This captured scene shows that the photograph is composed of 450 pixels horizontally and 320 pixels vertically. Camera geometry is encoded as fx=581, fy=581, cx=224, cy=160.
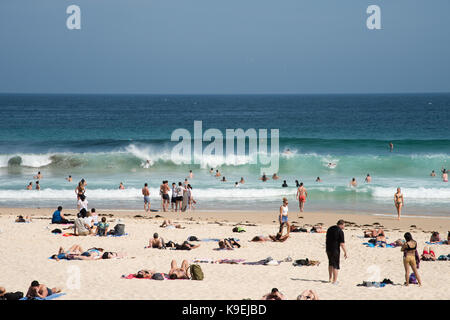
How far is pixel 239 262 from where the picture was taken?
15.0 meters

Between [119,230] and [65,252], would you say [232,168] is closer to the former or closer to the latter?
[119,230]

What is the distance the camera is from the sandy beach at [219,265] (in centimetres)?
1216

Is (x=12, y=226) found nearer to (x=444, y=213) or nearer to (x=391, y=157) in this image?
(x=444, y=213)

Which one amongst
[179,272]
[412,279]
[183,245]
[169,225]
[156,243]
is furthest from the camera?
[169,225]

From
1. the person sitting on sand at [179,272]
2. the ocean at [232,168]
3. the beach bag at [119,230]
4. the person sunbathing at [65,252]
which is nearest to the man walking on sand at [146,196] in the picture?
the ocean at [232,168]

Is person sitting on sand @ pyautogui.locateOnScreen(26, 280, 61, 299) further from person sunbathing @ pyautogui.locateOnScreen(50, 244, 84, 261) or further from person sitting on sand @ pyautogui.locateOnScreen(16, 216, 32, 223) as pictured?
person sitting on sand @ pyautogui.locateOnScreen(16, 216, 32, 223)

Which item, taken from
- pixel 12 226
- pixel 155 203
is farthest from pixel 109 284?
pixel 155 203

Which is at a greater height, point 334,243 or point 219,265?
point 334,243

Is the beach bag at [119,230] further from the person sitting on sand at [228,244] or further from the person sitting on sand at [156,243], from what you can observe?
the person sitting on sand at [228,244]

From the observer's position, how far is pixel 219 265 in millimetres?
14680
